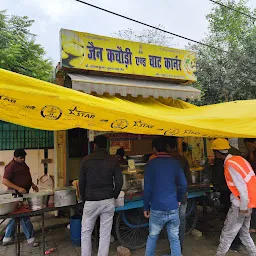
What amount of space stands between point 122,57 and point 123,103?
2049 mm

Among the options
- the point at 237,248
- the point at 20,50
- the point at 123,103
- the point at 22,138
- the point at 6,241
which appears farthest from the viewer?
the point at 20,50

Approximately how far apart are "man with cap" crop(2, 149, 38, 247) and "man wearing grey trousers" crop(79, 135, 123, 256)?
4.98 feet

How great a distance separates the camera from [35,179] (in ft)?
21.6

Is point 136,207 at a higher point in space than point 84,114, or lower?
lower

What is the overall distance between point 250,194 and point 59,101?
281cm

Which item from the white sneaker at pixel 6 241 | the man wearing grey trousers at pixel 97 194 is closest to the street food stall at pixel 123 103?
the man wearing grey trousers at pixel 97 194

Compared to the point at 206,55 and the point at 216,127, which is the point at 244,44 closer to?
the point at 206,55

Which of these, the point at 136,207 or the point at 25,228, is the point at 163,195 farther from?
the point at 25,228

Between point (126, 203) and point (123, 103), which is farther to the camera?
point (126, 203)

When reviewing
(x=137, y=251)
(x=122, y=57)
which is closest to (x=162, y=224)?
(x=137, y=251)

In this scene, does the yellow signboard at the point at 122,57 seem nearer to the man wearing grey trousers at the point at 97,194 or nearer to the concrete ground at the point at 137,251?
the man wearing grey trousers at the point at 97,194

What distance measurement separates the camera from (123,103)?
12.8ft

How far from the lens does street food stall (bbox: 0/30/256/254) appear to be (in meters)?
2.41

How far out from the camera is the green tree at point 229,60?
11.8 meters
